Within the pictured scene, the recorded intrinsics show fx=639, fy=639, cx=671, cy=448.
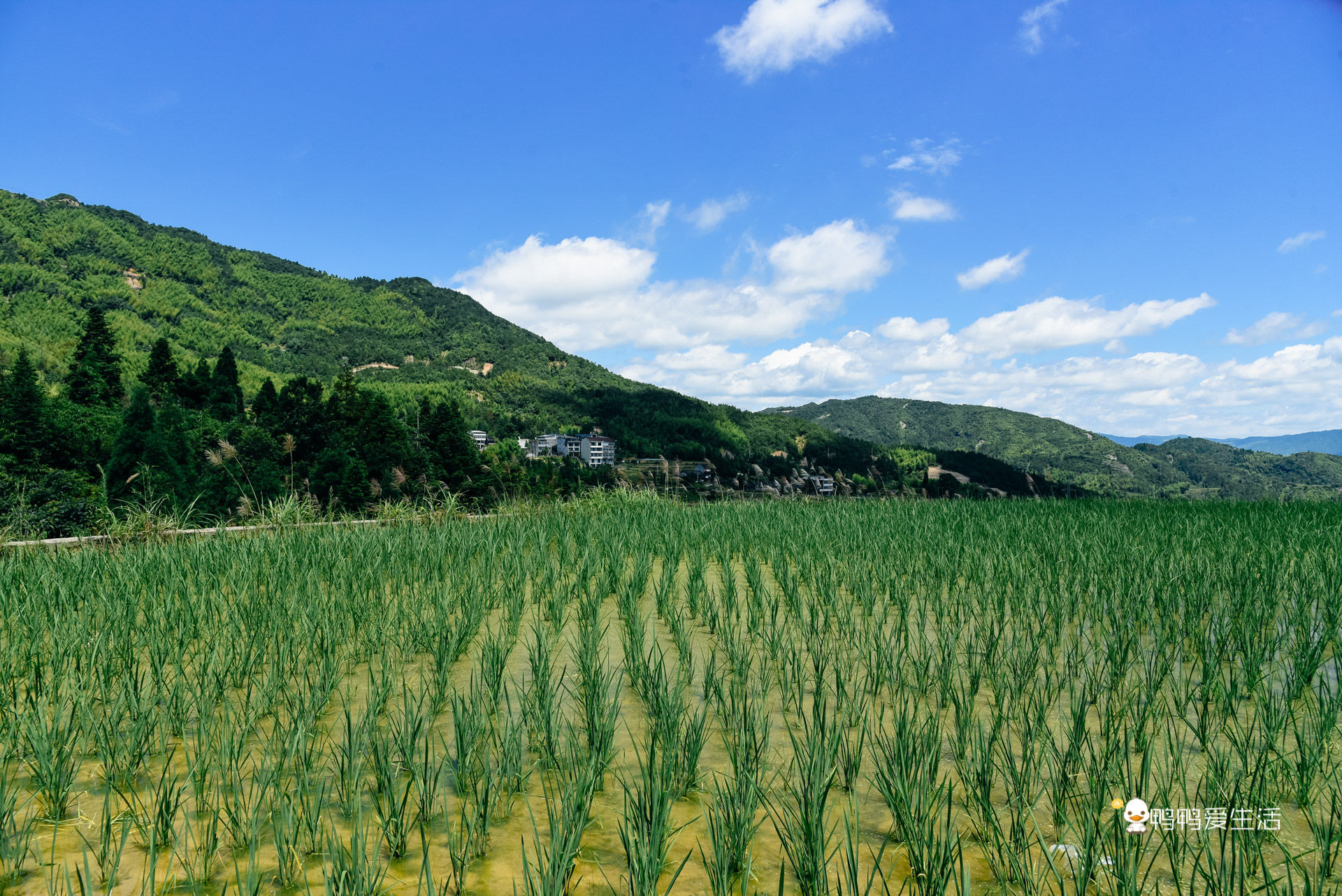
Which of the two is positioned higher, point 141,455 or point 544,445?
point 544,445

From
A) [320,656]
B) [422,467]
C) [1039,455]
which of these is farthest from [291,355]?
[1039,455]

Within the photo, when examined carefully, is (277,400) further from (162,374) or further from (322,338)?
(322,338)

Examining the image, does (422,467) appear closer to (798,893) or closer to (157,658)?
(157,658)

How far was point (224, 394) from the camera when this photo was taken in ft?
72.0

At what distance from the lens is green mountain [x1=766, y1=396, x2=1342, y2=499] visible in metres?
65.1

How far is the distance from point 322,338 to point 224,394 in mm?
52202

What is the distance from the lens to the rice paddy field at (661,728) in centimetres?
172

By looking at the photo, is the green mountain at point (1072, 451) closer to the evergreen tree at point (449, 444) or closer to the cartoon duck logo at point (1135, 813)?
the evergreen tree at point (449, 444)

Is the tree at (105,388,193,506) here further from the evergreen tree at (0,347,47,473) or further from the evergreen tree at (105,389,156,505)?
the evergreen tree at (0,347,47,473)

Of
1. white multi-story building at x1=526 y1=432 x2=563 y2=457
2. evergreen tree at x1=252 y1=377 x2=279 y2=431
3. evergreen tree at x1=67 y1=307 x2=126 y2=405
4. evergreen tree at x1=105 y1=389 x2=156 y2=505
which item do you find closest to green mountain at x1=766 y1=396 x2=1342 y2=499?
white multi-story building at x1=526 y1=432 x2=563 y2=457

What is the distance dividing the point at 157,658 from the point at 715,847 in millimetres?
2777

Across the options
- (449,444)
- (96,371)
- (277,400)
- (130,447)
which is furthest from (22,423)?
(96,371)

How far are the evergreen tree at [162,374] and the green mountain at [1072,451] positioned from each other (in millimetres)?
42024

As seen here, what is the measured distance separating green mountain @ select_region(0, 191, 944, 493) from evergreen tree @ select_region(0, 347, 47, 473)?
1614mm
